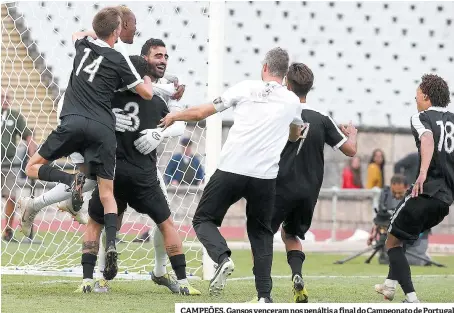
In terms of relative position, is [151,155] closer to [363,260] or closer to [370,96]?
[363,260]

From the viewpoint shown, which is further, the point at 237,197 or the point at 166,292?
the point at 166,292

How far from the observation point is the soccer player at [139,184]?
7.04m

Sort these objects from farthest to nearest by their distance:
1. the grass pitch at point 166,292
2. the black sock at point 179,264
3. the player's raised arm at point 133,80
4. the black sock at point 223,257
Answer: the black sock at point 179,264 → the player's raised arm at point 133,80 → the grass pitch at point 166,292 → the black sock at point 223,257

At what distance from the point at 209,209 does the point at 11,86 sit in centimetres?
623

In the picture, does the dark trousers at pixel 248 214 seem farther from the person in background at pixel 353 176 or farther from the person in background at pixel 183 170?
the person in background at pixel 353 176

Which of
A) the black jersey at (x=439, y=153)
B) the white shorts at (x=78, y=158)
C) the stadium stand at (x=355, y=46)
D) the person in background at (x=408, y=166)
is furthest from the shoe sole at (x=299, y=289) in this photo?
the stadium stand at (x=355, y=46)

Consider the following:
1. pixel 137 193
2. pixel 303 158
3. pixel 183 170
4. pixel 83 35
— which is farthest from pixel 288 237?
pixel 183 170

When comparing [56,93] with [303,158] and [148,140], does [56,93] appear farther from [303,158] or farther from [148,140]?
[303,158]

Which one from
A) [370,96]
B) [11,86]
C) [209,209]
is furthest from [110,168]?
[370,96]

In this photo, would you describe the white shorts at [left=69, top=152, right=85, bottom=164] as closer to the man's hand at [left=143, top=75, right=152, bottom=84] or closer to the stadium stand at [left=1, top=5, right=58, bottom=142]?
the man's hand at [left=143, top=75, right=152, bottom=84]

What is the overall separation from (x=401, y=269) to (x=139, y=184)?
193 cm

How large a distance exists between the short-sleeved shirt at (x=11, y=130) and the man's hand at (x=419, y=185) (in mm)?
6248

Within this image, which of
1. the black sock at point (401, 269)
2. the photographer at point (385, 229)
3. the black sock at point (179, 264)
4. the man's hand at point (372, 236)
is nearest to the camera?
the black sock at point (401, 269)

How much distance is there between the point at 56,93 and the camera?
1201cm
